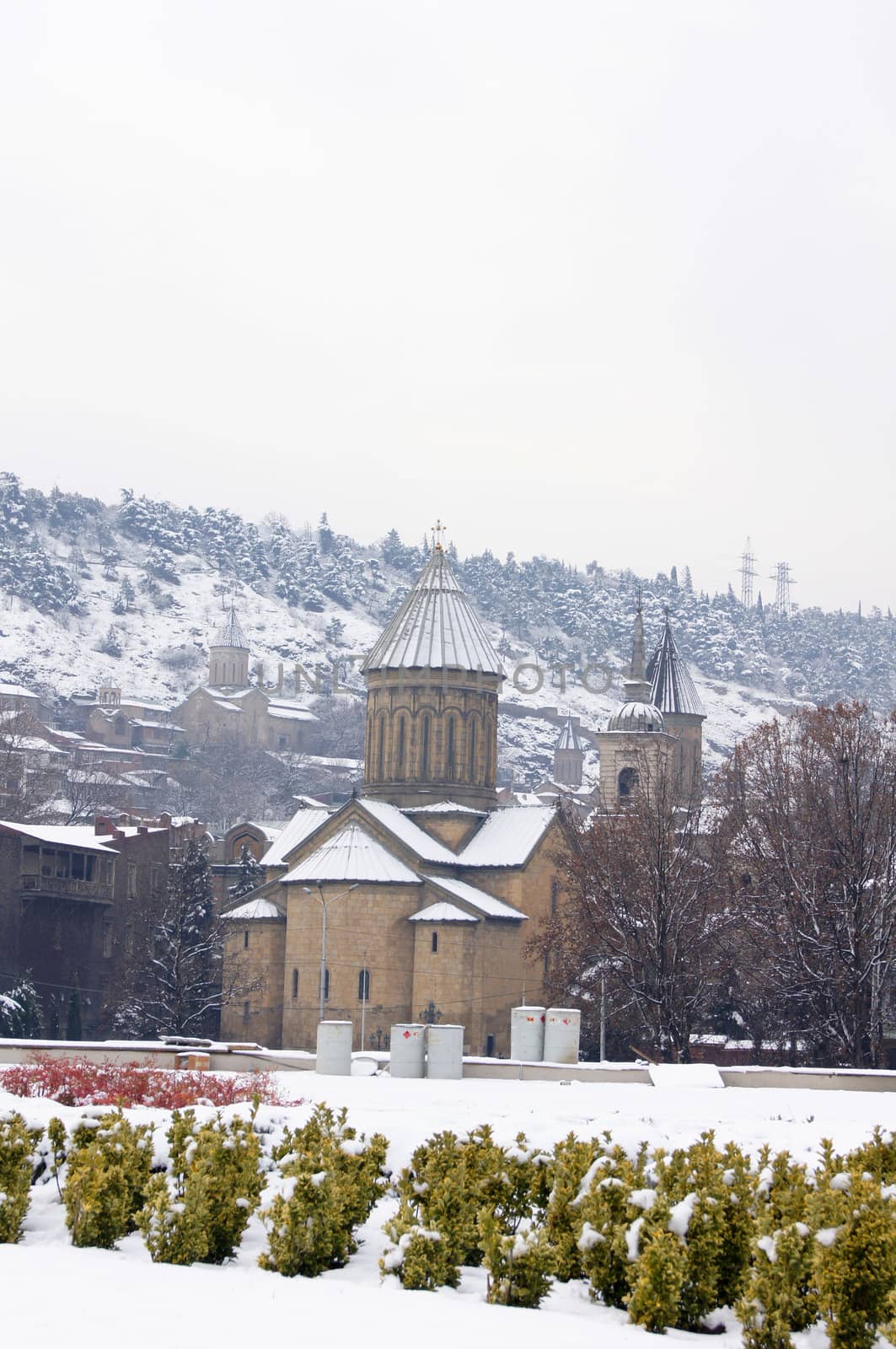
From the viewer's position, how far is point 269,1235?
12.6 m

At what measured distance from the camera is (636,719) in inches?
2485

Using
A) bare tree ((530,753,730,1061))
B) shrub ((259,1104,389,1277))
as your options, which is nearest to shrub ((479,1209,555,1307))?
shrub ((259,1104,389,1277))

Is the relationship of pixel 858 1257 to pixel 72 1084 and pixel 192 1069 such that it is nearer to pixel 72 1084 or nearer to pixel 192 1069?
pixel 72 1084

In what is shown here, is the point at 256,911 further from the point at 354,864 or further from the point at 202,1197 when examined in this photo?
the point at 202,1197

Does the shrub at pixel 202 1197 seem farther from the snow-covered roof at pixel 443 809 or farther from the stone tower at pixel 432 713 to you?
the stone tower at pixel 432 713

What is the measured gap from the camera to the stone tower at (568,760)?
5866 inches

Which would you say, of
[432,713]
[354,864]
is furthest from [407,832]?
[432,713]

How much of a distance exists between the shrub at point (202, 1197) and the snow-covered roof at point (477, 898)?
31.4 m

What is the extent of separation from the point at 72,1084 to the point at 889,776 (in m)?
25.1

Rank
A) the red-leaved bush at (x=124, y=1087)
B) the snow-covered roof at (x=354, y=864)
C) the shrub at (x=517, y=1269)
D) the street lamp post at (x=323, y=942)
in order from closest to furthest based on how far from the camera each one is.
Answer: the shrub at (x=517, y=1269) < the red-leaved bush at (x=124, y=1087) < the street lamp post at (x=323, y=942) < the snow-covered roof at (x=354, y=864)

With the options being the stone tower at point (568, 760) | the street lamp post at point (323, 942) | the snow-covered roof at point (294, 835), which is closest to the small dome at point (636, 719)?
the snow-covered roof at point (294, 835)

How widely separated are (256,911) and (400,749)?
21.4ft

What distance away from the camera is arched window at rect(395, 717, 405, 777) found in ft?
166

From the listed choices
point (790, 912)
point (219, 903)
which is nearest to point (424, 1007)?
point (790, 912)
